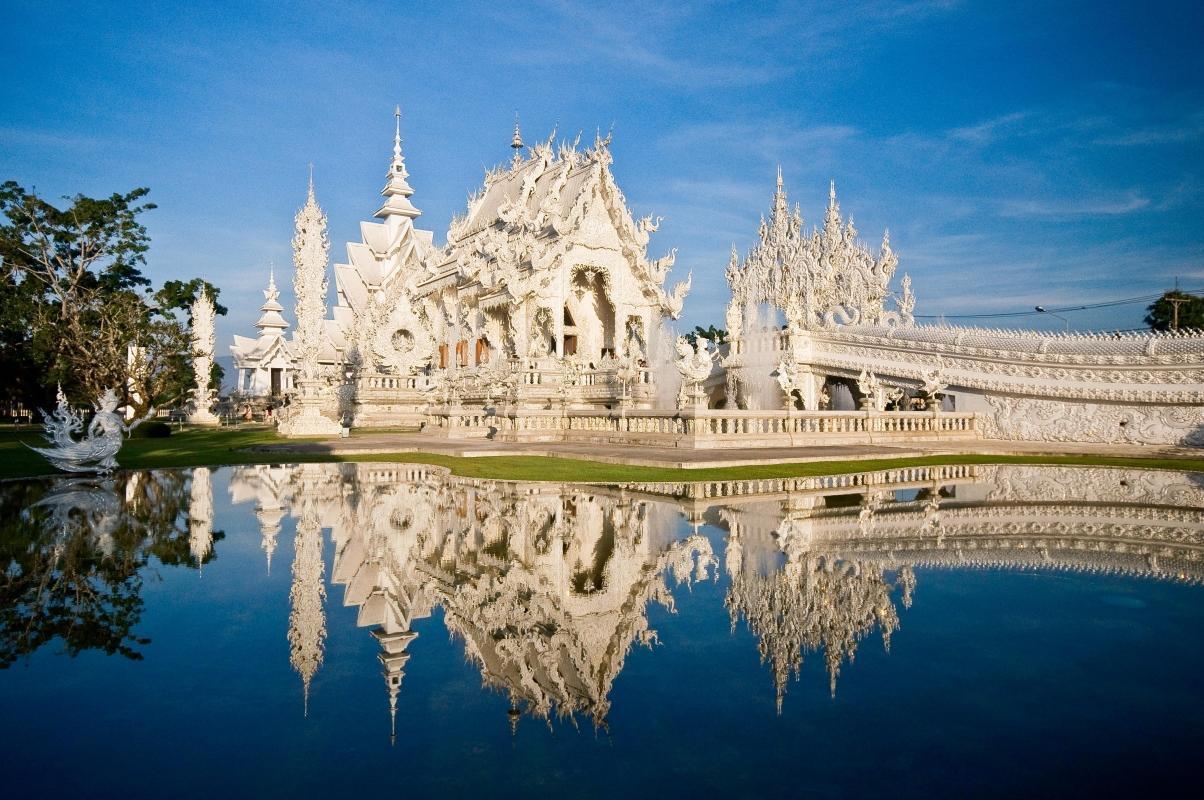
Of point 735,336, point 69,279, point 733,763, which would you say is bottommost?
point 733,763

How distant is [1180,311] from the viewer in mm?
56312

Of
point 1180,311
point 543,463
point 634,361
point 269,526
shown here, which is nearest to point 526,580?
point 269,526

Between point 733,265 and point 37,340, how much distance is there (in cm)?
3195

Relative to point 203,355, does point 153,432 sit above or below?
below

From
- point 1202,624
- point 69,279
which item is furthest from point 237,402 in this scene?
point 1202,624

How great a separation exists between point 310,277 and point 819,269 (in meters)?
25.9

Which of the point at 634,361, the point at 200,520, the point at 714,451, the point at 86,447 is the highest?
the point at 634,361

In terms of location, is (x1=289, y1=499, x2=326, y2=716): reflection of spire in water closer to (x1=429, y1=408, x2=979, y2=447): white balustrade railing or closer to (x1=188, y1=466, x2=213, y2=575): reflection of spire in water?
(x1=188, y1=466, x2=213, y2=575): reflection of spire in water

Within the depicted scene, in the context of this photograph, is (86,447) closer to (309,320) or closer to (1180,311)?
(309,320)

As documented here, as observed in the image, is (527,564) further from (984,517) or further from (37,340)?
(37,340)

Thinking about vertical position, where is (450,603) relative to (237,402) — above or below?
below

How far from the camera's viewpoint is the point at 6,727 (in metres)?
3.38

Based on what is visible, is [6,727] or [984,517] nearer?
[6,727]

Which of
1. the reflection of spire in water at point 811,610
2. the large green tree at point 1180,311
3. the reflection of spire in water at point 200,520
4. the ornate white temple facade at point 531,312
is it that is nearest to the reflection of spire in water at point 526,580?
the reflection of spire in water at point 811,610
